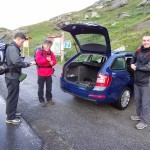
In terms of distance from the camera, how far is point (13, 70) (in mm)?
5152

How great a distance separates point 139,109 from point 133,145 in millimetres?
1282

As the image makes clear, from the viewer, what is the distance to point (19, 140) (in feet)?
14.9

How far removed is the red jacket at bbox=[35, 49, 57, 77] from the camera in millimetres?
6324

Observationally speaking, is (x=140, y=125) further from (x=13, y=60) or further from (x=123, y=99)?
(x=13, y=60)

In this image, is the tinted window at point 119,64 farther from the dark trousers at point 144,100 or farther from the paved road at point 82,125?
the paved road at point 82,125

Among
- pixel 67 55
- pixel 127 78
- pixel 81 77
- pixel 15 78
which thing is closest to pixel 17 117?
pixel 15 78

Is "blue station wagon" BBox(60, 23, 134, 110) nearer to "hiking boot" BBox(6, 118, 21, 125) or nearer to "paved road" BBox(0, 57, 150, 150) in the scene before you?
"paved road" BBox(0, 57, 150, 150)

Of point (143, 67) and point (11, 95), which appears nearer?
point (143, 67)

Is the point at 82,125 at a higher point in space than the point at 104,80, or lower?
lower

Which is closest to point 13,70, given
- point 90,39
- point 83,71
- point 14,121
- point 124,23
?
point 14,121

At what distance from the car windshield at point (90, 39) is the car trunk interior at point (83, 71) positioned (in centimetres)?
67

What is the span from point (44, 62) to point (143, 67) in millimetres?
2538

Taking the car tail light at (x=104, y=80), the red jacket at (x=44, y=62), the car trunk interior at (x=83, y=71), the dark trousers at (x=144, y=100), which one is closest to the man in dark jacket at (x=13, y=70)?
the red jacket at (x=44, y=62)

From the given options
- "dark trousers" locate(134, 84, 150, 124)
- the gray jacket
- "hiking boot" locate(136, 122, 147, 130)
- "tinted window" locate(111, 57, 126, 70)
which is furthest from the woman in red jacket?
"hiking boot" locate(136, 122, 147, 130)
